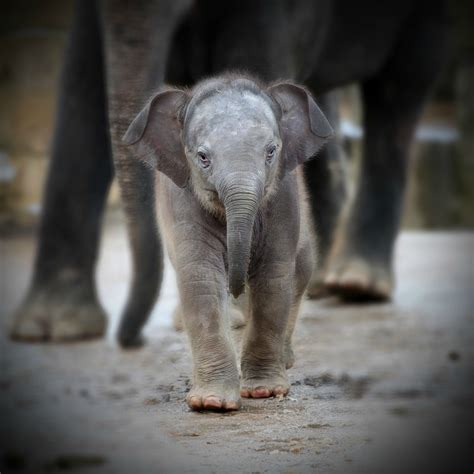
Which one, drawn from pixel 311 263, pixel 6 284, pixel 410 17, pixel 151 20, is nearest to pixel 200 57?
pixel 151 20

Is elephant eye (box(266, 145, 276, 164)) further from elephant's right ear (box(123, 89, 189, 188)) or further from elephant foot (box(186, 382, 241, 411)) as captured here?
elephant foot (box(186, 382, 241, 411))

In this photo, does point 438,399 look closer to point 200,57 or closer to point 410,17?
point 200,57

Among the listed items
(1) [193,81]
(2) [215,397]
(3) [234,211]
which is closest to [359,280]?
(1) [193,81]

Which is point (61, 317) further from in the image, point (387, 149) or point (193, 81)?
point (387, 149)

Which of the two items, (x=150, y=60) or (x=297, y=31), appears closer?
(x=150, y=60)

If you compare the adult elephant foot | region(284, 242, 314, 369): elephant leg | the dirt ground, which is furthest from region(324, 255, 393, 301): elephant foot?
region(284, 242, 314, 369): elephant leg

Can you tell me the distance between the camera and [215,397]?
Result: 3.57 feet

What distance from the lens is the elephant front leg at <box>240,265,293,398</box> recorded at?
1123mm

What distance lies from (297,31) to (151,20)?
0.48m

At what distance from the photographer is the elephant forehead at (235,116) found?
101cm

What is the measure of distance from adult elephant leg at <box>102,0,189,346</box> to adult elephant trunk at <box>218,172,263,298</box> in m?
0.13

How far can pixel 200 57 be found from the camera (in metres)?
1.95

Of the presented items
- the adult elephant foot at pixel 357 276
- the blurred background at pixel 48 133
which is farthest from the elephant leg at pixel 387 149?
the blurred background at pixel 48 133

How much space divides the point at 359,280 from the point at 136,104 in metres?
1.33
